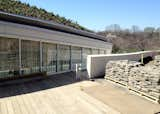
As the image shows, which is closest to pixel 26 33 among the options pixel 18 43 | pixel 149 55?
pixel 18 43

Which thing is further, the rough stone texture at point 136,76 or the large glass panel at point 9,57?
the large glass panel at point 9,57

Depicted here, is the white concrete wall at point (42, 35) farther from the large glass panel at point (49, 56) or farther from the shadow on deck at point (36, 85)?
the shadow on deck at point (36, 85)

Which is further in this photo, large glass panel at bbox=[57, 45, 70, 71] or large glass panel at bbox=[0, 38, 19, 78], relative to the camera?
large glass panel at bbox=[57, 45, 70, 71]

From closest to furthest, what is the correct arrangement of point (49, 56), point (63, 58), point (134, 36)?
point (49, 56) < point (63, 58) < point (134, 36)

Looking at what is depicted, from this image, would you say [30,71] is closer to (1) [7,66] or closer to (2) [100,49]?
(1) [7,66]

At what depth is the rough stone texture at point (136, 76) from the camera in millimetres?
7624

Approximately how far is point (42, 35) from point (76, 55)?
339cm

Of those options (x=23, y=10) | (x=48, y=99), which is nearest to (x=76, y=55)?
(x=23, y=10)

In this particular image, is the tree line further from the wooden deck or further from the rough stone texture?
the wooden deck

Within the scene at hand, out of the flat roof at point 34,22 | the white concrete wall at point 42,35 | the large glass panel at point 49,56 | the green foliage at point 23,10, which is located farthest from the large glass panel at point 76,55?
the green foliage at point 23,10

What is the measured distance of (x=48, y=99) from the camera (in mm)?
7363

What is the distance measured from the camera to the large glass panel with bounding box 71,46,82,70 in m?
12.9

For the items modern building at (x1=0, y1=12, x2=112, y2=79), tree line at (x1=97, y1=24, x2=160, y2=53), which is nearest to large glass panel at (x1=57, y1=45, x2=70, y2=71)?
modern building at (x1=0, y1=12, x2=112, y2=79)

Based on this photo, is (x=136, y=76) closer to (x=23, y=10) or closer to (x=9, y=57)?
(x=9, y=57)
